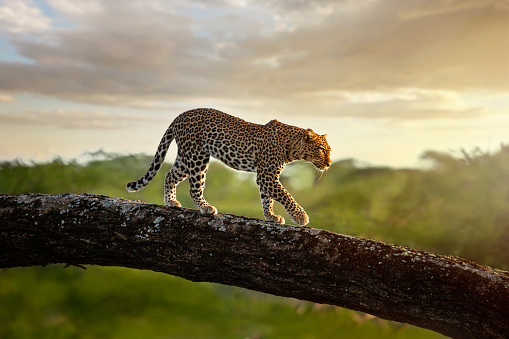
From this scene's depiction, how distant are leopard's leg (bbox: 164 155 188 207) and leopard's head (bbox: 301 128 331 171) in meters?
1.60

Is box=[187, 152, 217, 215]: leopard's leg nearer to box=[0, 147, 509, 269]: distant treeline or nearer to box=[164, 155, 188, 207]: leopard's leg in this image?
box=[164, 155, 188, 207]: leopard's leg

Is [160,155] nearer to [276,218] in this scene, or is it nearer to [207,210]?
[207,210]

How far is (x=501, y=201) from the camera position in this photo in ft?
39.1

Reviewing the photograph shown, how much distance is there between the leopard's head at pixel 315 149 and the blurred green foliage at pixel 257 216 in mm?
2275

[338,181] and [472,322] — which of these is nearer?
[472,322]

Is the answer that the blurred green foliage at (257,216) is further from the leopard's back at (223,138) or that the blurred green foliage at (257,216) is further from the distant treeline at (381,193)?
the leopard's back at (223,138)

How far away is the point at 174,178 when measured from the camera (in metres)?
6.33

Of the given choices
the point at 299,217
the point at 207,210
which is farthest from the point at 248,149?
the point at 207,210

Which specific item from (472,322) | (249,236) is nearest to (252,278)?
(249,236)

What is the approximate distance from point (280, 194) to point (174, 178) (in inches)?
61.2

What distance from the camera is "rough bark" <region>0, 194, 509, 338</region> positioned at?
12.8 ft

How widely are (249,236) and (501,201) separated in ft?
31.8

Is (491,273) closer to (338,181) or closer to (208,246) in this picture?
(208,246)

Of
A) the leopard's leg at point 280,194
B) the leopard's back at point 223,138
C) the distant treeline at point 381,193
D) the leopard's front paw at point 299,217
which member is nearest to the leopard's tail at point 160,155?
the leopard's back at point 223,138
